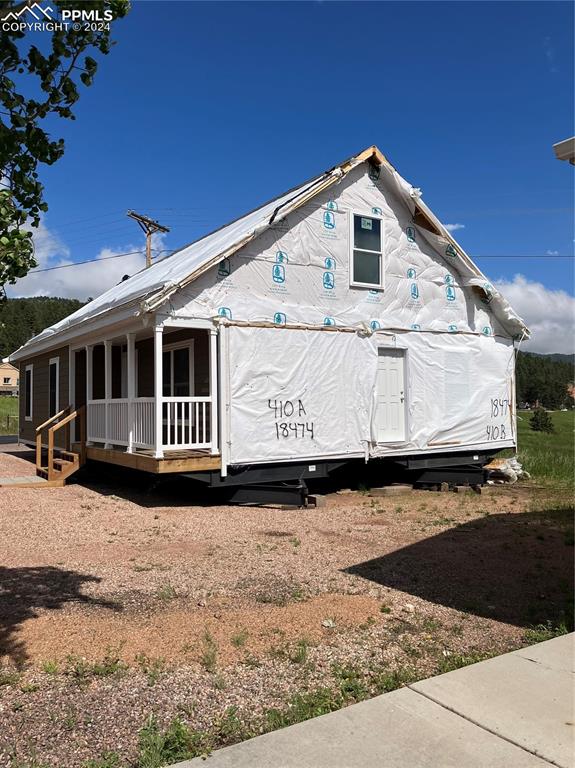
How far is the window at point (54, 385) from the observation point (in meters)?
16.7

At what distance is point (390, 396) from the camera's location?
43.8 ft

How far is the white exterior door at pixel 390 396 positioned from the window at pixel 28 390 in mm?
11624

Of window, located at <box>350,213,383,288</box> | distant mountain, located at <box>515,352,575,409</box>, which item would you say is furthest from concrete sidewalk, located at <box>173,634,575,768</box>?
distant mountain, located at <box>515,352,575,409</box>

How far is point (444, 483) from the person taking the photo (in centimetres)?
1386

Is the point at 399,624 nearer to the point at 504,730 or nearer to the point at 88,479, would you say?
the point at 504,730

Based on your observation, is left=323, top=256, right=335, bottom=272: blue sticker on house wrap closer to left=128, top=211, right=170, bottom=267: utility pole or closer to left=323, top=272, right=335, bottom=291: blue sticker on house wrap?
left=323, top=272, right=335, bottom=291: blue sticker on house wrap

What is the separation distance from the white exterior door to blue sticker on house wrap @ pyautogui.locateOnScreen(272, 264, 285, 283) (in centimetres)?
275

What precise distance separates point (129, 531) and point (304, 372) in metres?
4.67

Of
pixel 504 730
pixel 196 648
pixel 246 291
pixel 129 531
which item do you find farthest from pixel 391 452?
pixel 504 730

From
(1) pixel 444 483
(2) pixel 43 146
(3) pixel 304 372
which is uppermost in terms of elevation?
(2) pixel 43 146

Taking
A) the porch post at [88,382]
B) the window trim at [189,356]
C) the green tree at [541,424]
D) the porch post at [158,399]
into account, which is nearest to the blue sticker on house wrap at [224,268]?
the porch post at [158,399]

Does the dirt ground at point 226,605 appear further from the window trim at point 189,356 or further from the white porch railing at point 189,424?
the window trim at point 189,356

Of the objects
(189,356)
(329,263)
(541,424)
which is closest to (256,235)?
(329,263)

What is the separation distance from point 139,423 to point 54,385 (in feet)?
22.7
